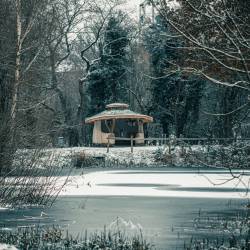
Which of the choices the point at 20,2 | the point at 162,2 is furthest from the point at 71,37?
the point at 162,2

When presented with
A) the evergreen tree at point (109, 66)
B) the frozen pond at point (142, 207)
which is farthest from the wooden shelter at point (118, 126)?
the frozen pond at point (142, 207)

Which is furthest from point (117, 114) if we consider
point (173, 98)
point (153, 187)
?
point (153, 187)

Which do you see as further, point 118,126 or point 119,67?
point 119,67

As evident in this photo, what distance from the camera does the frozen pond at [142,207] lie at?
11.6 meters

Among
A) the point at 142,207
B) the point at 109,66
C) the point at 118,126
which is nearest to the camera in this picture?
the point at 142,207

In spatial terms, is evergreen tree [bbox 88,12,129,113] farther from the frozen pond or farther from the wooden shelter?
the frozen pond

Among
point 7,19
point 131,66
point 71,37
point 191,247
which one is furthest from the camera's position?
point 131,66

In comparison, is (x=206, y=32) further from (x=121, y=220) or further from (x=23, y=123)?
(x=23, y=123)

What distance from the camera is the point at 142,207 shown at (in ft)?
49.5

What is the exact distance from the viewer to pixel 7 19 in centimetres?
2362

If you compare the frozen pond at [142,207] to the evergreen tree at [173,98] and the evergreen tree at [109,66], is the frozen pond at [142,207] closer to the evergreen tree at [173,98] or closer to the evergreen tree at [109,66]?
the evergreen tree at [173,98]

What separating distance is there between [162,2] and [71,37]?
44.3 m

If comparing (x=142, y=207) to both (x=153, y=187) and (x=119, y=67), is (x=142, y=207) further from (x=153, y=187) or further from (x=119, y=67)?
(x=119, y=67)

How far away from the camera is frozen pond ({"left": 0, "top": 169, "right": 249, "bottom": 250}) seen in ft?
38.1
